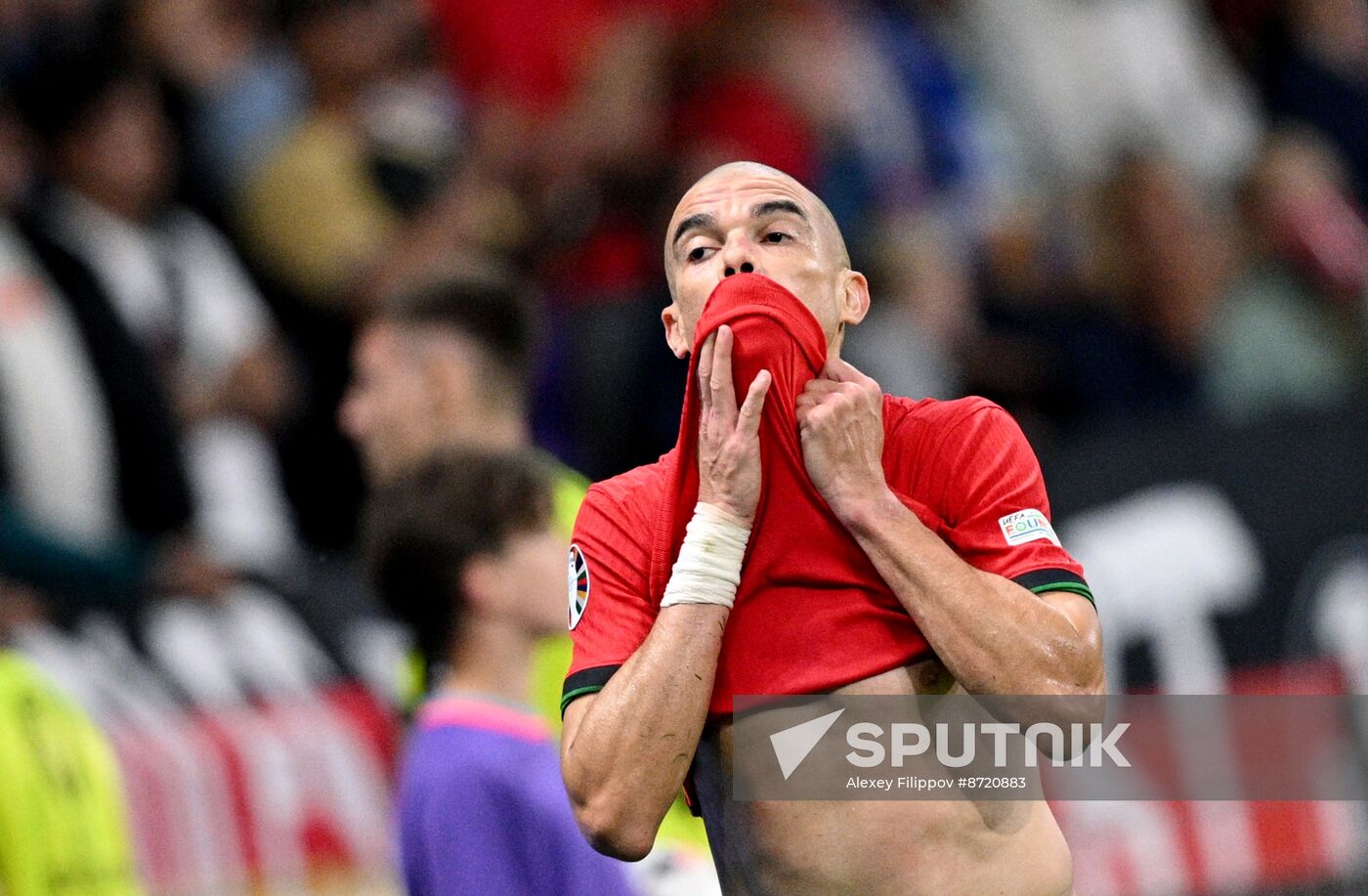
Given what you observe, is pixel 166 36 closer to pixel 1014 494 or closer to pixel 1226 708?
pixel 1226 708

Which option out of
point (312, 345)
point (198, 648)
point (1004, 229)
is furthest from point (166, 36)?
point (1004, 229)

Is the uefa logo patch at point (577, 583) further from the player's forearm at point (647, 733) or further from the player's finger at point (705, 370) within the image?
the player's finger at point (705, 370)

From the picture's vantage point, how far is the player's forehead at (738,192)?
2.80 meters

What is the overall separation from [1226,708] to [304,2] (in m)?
5.23

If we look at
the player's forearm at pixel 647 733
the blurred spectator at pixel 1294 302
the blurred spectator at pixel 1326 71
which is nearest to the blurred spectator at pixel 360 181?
the blurred spectator at pixel 1294 302

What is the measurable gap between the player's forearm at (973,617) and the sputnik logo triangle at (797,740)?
20cm

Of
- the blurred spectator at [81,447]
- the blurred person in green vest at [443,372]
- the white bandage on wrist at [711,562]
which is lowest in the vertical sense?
the white bandage on wrist at [711,562]

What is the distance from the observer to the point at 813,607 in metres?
2.70

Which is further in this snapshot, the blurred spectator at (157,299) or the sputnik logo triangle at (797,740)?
the blurred spectator at (157,299)

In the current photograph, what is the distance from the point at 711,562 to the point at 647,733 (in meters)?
0.25

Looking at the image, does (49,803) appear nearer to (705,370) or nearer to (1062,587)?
(705,370)

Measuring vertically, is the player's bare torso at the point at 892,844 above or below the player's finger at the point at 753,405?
below

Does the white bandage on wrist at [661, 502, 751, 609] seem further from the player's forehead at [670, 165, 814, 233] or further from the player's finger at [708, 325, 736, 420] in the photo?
the player's forehead at [670, 165, 814, 233]

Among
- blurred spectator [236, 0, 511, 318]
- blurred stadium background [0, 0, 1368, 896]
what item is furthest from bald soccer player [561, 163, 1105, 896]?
blurred spectator [236, 0, 511, 318]
